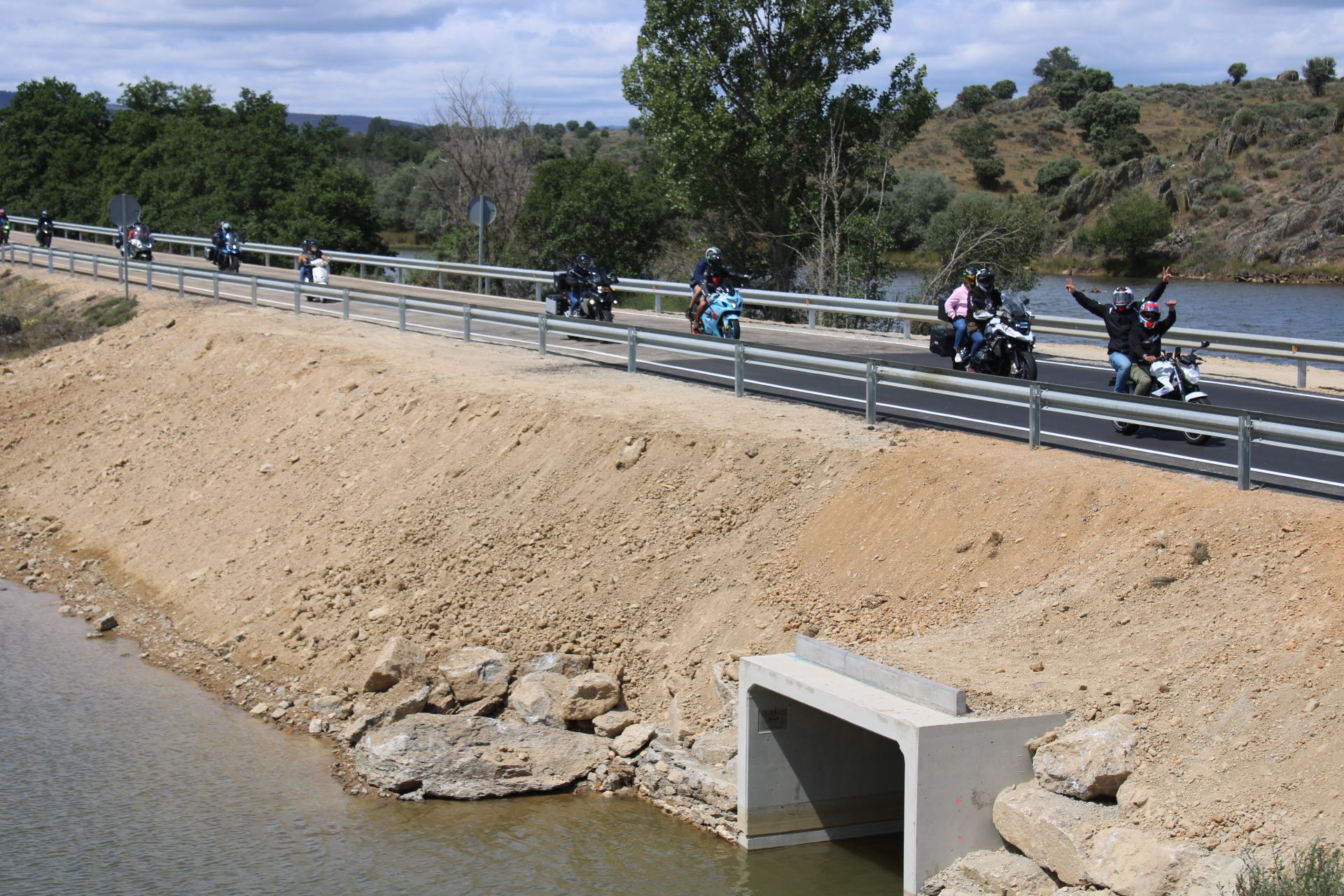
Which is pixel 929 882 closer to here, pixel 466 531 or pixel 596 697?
pixel 596 697

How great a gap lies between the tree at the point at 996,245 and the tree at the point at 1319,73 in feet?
252

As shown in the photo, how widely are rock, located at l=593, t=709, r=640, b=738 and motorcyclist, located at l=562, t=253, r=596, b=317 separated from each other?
12.5 metres

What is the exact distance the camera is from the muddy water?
10164 mm

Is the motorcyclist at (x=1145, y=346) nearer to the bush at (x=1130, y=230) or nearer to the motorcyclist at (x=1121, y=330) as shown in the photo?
the motorcyclist at (x=1121, y=330)

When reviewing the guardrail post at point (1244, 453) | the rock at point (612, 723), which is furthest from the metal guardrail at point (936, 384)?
the rock at point (612, 723)

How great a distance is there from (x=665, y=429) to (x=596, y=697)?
4.04 m

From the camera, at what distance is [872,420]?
14914 millimetres

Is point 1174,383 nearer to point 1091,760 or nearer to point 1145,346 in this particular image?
point 1145,346

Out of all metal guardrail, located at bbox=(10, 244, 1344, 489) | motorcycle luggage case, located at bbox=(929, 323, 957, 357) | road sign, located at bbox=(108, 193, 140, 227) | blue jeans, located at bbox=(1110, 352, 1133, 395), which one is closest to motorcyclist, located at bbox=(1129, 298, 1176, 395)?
blue jeans, located at bbox=(1110, 352, 1133, 395)

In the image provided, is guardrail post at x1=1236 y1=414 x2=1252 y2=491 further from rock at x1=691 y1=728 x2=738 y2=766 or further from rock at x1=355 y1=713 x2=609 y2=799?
rock at x1=355 y1=713 x2=609 y2=799

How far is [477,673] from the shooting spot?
1310 cm

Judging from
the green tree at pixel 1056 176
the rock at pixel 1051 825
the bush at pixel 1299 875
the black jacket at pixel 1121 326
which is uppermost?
the green tree at pixel 1056 176

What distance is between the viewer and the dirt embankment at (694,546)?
362 inches

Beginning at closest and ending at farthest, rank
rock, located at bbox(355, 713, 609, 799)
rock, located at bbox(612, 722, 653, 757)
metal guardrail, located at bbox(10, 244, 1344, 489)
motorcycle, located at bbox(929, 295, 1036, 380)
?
metal guardrail, located at bbox(10, 244, 1344, 489), rock, located at bbox(355, 713, 609, 799), rock, located at bbox(612, 722, 653, 757), motorcycle, located at bbox(929, 295, 1036, 380)
